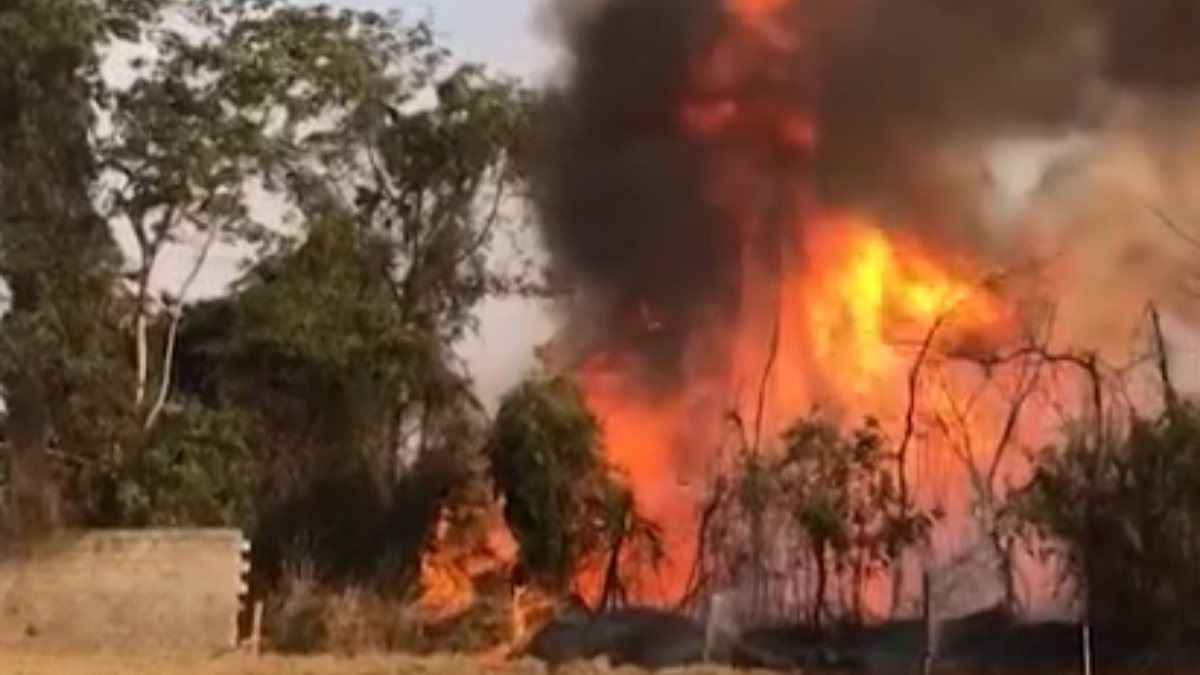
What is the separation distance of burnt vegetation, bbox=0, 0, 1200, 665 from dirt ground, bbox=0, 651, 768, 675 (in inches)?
114

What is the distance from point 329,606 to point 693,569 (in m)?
5.85

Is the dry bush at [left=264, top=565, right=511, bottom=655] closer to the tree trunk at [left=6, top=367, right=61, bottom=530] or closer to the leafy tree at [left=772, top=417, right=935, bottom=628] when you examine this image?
the tree trunk at [left=6, top=367, right=61, bottom=530]

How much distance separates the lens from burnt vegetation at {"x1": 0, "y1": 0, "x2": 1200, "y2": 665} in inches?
1292

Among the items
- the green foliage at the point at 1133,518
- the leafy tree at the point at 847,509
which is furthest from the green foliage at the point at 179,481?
the green foliage at the point at 1133,518

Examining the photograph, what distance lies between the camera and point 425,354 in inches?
1475

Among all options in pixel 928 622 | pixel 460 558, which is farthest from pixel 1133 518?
pixel 460 558

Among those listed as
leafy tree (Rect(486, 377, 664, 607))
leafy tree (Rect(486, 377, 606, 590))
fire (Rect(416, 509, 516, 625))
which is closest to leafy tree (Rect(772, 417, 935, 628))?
leafy tree (Rect(486, 377, 664, 607))

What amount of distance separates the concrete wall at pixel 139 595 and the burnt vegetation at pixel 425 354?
1.16 m

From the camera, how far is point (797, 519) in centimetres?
3288

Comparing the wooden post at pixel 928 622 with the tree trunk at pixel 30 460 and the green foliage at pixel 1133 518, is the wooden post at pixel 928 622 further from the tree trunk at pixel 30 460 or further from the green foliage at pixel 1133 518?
the tree trunk at pixel 30 460

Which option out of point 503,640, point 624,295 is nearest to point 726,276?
point 624,295

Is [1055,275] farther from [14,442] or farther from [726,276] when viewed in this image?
[14,442]

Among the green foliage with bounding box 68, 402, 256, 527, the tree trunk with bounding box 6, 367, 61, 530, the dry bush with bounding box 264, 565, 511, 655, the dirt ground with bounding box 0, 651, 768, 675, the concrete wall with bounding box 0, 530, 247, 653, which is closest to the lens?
the dirt ground with bounding box 0, 651, 768, 675

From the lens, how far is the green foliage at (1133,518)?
2983cm
